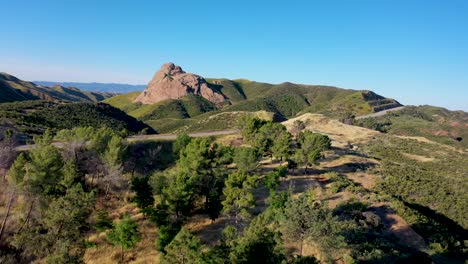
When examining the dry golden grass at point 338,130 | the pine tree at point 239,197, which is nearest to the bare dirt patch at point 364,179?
the pine tree at point 239,197

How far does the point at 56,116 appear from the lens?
404 ft

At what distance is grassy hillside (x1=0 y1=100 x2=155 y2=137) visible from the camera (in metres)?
98.8

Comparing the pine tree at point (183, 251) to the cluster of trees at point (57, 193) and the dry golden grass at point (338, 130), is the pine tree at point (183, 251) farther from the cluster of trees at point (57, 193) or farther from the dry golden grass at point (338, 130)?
the dry golden grass at point (338, 130)

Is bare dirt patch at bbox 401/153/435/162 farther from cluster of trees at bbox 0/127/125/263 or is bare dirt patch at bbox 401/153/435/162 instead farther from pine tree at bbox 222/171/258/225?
cluster of trees at bbox 0/127/125/263

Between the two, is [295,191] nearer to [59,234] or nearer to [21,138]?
[59,234]

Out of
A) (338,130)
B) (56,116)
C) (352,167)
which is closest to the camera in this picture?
(352,167)

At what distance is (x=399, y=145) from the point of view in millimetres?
104500

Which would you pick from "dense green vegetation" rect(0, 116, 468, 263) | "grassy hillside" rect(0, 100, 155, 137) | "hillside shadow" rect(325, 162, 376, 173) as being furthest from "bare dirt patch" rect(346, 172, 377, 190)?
"grassy hillside" rect(0, 100, 155, 137)

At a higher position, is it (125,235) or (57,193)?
(57,193)

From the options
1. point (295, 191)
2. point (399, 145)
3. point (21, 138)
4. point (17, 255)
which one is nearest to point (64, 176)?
point (17, 255)

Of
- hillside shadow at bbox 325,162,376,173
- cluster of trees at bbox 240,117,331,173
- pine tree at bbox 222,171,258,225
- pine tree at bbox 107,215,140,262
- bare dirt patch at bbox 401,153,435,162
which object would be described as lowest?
pine tree at bbox 107,215,140,262

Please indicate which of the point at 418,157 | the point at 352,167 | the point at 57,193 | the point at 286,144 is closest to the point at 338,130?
the point at 418,157

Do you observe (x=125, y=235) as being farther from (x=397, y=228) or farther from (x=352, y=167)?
(x=352, y=167)

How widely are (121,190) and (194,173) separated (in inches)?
594
